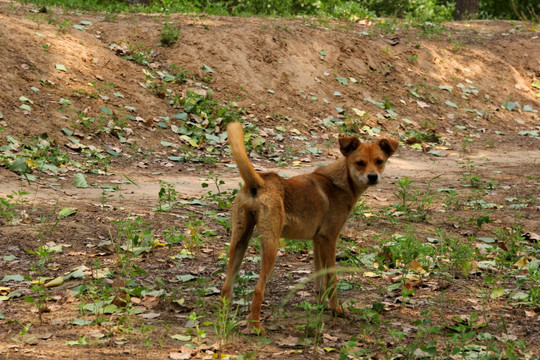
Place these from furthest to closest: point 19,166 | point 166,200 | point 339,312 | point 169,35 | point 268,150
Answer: point 169,35
point 268,150
point 19,166
point 166,200
point 339,312

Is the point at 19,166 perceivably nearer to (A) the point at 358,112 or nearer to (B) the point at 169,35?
(B) the point at 169,35

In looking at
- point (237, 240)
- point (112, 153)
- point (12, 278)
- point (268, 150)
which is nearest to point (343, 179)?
point (237, 240)

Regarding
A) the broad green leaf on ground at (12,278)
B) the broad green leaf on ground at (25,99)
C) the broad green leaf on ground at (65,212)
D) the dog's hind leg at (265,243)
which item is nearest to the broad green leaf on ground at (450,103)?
the broad green leaf on ground at (25,99)

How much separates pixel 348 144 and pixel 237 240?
1445 mm

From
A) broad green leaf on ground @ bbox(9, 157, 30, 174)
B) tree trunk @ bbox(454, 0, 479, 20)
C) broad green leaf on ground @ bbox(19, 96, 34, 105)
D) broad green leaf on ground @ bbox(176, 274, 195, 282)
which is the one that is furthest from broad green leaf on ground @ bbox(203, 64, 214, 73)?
tree trunk @ bbox(454, 0, 479, 20)

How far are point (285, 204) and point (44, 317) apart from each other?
196cm

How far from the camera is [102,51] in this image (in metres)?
12.7

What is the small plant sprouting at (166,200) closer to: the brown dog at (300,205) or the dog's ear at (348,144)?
the brown dog at (300,205)

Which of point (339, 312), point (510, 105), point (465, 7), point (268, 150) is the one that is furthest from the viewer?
point (465, 7)

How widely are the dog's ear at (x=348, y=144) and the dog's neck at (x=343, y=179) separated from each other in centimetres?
9

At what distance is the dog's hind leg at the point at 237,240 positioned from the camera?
15.7 ft

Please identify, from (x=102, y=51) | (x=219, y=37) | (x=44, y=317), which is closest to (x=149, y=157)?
(x=102, y=51)

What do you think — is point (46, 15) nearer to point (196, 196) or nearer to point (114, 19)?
point (114, 19)

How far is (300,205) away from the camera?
505 cm
